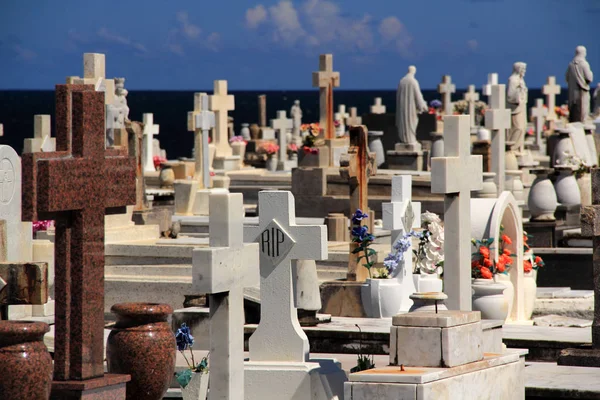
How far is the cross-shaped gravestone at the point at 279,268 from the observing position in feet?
29.8

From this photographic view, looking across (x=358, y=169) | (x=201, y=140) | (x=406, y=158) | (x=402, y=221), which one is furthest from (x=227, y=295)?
(x=406, y=158)

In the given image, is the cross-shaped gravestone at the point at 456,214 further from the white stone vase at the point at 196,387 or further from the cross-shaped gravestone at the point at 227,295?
the cross-shaped gravestone at the point at 227,295

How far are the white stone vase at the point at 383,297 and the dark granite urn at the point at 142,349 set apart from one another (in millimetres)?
4002

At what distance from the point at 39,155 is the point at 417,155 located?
19933 mm

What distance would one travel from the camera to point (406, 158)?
2730 centimetres

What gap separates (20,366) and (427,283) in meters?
5.86

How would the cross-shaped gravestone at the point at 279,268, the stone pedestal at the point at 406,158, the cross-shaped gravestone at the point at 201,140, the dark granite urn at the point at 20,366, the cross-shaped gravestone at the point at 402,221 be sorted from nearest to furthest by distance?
the dark granite urn at the point at 20,366 → the cross-shaped gravestone at the point at 279,268 → the cross-shaped gravestone at the point at 402,221 → the cross-shaped gravestone at the point at 201,140 → the stone pedestal at the point at 406,158

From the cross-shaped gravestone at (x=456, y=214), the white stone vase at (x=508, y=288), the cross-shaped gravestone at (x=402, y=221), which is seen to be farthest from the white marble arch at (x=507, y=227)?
the cross-shaped gravestone at (x=456, y=214)

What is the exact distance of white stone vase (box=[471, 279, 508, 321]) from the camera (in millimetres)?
12484

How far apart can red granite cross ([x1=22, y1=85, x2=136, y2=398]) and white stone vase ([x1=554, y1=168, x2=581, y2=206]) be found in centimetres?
1294

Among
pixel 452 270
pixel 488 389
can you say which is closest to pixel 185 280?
pixel 452 270

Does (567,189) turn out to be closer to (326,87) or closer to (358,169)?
(358,169)

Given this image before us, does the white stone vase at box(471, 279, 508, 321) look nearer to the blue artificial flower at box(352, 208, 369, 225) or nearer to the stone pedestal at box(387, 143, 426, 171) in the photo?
the blue artificial flower at box(352, 208, 369, 225)

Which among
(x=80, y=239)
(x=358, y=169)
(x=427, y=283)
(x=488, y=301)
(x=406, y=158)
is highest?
(x=406, y=158)
